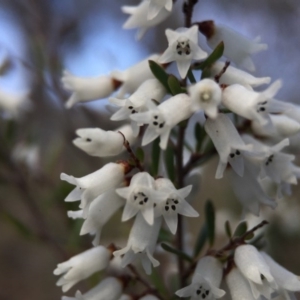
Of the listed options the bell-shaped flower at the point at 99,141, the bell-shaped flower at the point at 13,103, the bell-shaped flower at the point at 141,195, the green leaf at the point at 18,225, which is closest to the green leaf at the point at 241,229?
the bell-shaped flower at the point at 141,195

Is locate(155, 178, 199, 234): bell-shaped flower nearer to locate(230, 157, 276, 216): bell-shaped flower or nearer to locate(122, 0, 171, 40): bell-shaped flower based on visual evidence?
locate(230, 157, 276, 216): bell-shaped flower

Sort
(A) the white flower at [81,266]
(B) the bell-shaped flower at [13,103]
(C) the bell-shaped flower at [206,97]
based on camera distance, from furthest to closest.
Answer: (B) the bell-shaped flower at [13,103] → (A) the white flower at [81,266] → (C) the bell-shaped flower at [206,97]

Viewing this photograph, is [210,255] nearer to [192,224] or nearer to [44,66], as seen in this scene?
[44,66]

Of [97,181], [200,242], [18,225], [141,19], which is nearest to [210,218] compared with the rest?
[200,242]

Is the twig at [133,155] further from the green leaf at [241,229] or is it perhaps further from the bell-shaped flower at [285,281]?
the bell-shaped flower at [285,281]

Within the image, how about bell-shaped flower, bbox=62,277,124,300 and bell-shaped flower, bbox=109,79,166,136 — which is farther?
bell-shaped flower, bbox=62,277,124,300

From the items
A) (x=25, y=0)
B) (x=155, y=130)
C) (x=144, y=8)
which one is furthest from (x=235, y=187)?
(x=25, y=0)

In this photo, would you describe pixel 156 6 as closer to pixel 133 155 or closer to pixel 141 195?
pixel 133 155

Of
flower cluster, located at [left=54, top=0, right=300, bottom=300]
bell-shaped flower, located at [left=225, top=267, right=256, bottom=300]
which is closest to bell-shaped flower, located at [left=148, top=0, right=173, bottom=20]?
flower cluster, located at [left=54, top=0, right=300, bottom=300]
